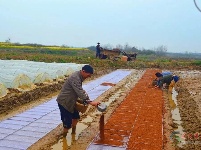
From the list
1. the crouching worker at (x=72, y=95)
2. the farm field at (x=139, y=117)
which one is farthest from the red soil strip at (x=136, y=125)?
the crouching worker at (x=72, y=95)

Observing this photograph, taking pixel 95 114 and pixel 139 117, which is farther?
pixel 95 114

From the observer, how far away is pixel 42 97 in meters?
9.75

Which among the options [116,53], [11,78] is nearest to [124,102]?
[11,78]

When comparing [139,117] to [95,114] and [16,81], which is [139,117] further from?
[16,81]

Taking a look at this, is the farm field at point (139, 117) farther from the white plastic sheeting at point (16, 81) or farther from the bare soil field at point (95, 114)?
the white plastic sheeting at point (16, 81)

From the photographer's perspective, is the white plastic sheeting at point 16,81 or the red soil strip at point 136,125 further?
the white plastic sheeting at point 16,81

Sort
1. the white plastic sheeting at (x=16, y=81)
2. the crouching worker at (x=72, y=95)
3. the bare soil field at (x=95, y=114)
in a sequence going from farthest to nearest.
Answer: the white plastic sheeting at (x=16, y=81)
the bare soil field at (x=95, y=114)
the crouching worker at (x=72, y=95)

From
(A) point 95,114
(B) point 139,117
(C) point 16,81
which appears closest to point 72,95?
(A) point 95,114

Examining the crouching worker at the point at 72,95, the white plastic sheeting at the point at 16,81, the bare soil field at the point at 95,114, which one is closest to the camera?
the crouching worker at the point at 72,95

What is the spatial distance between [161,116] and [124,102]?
6.22ft

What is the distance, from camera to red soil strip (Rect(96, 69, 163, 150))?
5375 millimetres

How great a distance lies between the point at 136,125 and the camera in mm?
6523

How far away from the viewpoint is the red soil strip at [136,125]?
17.6 ft

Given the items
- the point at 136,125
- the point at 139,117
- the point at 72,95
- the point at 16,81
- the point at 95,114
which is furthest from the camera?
the point at 16,81
